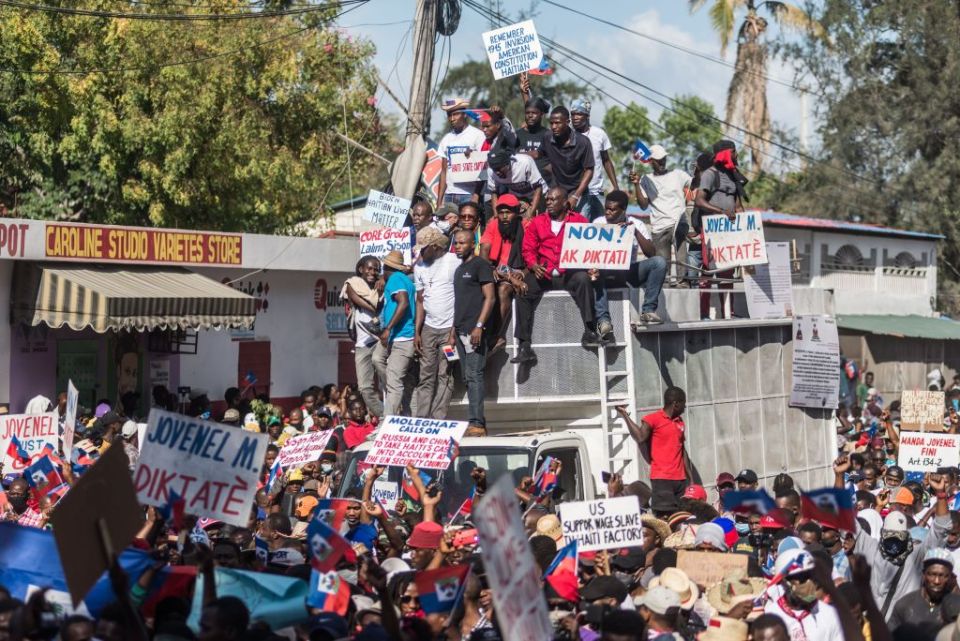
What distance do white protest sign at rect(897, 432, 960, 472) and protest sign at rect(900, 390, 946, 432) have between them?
11.9 ft

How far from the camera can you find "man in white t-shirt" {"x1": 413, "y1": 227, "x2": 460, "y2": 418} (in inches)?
518

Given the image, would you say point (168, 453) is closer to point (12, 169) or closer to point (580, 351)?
point (580, 351)

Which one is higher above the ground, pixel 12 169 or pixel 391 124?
pixel 391 124

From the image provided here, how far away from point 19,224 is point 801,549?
1219 cm

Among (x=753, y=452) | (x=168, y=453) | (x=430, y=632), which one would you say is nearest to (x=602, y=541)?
(x=430, y=632)

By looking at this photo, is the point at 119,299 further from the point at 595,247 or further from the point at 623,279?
the point at 595,247

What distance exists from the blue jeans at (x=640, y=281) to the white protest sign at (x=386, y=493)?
302 centimetres

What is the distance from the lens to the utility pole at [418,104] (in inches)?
672

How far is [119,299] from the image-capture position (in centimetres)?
1766

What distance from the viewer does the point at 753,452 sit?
15008 millimetres

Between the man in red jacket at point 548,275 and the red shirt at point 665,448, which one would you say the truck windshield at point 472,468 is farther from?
the man in red jacket at point 548,275

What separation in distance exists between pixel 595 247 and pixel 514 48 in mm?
4277

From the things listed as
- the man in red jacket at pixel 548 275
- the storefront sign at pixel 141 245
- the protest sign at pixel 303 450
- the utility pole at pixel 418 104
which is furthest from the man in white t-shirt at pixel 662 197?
the storefront sign at pixel 141 245

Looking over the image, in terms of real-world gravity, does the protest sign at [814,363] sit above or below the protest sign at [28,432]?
above
